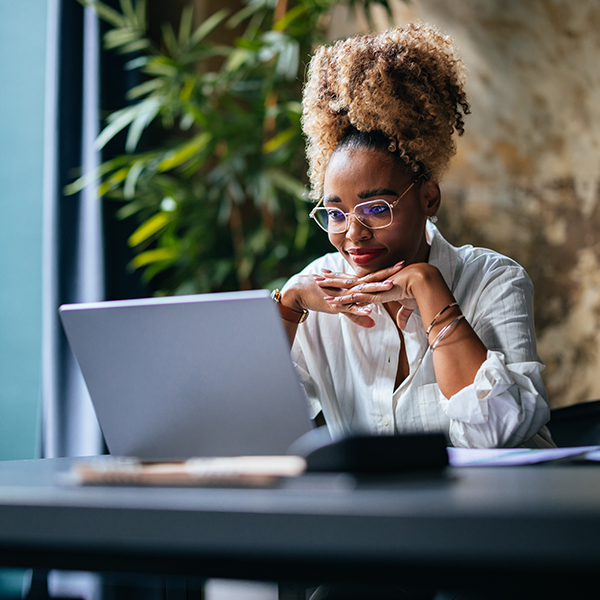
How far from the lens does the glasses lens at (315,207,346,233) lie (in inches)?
51.8

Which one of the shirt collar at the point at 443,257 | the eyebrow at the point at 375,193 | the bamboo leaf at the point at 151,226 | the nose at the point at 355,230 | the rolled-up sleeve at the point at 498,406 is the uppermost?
the bamboo leaf at the point at 151,226

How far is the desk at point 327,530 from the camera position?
0.31 metres

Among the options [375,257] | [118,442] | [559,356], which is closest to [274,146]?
[375,257]

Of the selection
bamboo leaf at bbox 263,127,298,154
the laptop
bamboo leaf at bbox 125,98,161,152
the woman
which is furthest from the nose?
bamboo leaf at bbox 125,98,161,152

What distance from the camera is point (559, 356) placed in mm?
2439

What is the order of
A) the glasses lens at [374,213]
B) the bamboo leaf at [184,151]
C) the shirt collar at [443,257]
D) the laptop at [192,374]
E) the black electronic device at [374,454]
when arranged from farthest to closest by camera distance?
the bamboo leaf at [184,151] < the shirt collar at [443,257] < the glasses lens at [374,213] < the laptop at [192,374] < the black electronic device at [374,454]

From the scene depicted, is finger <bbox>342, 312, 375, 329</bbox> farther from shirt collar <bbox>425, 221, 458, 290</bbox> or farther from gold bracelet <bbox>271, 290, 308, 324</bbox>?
shirt collar <bbox>425, 221, 458, 290</bbox>

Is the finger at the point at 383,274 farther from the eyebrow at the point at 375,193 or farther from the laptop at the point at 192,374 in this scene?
the laptop at the point at 192,374

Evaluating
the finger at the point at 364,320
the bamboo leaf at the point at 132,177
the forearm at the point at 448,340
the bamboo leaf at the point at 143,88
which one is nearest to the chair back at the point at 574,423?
the forearm at the point at 448,340

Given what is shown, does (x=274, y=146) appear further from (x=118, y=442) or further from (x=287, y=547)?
(x=287, y=547)

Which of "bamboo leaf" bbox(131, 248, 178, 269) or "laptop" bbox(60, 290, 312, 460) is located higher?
"bamboo leaf" bbox(131, 248, 178, 269)

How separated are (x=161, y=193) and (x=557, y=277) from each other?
1.55m

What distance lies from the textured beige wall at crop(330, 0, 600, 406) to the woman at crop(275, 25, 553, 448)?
1144mm

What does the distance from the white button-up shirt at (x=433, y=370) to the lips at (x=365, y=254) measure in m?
0.12
